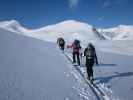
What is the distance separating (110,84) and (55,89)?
305 cm

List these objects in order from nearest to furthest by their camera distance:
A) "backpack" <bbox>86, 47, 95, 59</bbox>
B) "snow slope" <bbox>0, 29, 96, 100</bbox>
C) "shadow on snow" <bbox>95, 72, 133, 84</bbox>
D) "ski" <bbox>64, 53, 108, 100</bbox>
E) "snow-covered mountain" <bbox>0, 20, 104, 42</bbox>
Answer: "snow slope" <bbox>0, 29, 96, 100</bbox>
"ski" <bbox>64, 53, 108, 100</bbox>
"backpack" <bbox>86, 47, 95, 59</bbox>
"shadow on snow" <bbox>95, 72, 133, 84</bbox>
"snow-covered mountain" <bbox>0, 20, 104, 42</bbox>

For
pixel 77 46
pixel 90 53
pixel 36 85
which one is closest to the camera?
pixel 36 85

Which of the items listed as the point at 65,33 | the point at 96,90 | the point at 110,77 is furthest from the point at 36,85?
the point at 65,33

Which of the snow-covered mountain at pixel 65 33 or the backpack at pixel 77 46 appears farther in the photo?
the snow-covered mountain at pixel 65 33

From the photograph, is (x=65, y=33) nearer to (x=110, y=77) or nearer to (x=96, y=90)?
(x=110, y=77)

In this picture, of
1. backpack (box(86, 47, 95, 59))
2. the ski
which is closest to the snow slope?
the ski

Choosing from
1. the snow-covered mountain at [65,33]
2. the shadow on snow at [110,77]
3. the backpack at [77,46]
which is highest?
the snow-covered mountain at [65,33]

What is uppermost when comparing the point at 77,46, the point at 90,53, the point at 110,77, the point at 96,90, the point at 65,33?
the point at 65,33

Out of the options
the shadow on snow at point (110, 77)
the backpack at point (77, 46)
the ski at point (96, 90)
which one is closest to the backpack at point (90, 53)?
the ski at point (96, 90)

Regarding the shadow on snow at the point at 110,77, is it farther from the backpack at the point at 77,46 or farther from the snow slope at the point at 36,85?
the backpack at the point at 77,46

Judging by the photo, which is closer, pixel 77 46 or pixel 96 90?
pixel 96 90

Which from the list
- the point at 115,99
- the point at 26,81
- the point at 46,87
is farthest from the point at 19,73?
the point at 115,99

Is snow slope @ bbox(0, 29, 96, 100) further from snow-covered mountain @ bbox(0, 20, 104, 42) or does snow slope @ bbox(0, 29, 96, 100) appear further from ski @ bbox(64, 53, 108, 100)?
snow-covered mountain @ bbox(0, 20, 104, 42)

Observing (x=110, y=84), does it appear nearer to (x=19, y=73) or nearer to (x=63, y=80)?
(x=63, y=80)
